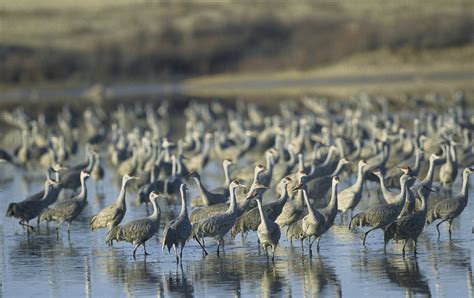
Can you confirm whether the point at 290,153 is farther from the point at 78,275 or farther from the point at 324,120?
the point at 324,120

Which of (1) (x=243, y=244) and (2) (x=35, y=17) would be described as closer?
(1) (x=243, y=244)

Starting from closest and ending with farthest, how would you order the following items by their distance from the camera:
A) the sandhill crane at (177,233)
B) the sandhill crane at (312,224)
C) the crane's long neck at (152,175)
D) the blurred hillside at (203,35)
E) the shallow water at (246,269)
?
the shallow water at (246,269) < the sandhill crane at (177,233) < the sandhill crane at (312,224) < the crane's long neck at (152,175) < the blurred hillside at (203,35)

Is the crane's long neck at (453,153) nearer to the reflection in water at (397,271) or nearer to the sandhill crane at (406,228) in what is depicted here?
the sandhill crane at (406,228)

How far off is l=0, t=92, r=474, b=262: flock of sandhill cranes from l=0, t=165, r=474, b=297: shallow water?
31cm

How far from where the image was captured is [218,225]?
18094 millimetres

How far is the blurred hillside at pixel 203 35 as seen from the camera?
71188mm

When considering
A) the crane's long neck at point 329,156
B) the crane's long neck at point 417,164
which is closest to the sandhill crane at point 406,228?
the crane's long neck at point 417,164

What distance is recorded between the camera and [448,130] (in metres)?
29.8

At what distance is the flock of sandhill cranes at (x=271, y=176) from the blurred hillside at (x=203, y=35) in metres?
28.7

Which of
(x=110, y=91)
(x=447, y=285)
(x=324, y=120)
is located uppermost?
(x=110, y=91)

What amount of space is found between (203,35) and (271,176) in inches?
2305

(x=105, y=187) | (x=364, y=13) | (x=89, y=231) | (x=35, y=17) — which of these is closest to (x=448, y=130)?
(x=105, y=187)

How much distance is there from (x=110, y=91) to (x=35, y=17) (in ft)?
79.9

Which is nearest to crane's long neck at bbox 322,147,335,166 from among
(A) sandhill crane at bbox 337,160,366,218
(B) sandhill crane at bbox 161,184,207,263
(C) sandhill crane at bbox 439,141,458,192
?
(C) sandhill crane at bbox 439,141,458,192
